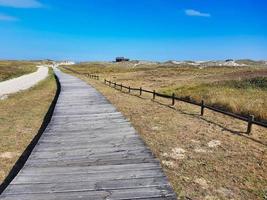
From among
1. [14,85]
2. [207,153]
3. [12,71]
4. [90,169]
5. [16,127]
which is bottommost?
[12,71]

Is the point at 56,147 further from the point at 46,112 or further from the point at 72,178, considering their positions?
the point at 46,112

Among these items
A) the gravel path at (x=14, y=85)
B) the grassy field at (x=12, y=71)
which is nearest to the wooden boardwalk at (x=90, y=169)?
the gravel path at (x=14, y=85)

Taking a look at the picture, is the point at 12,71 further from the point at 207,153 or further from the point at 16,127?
the point at 207,153

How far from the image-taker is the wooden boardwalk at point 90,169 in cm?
587

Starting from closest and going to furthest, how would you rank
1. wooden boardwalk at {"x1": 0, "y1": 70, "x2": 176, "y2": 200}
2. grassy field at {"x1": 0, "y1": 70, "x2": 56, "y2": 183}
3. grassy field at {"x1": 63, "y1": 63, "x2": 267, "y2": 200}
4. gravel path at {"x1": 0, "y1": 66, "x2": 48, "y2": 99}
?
wooden boardwalk at {"x1": 0, "y1": 70, "x2": 176, "y2": 200} → grassy field at {"x1": 63, "y1": 63, "x2": 267, "y2": 200} → grassy field at {"x1": 0, "y1": 70, "x2": 56, "y2": 183} → gravel path at {"x1": 0, "y1": 66, "x2": 48, "y2": 99}

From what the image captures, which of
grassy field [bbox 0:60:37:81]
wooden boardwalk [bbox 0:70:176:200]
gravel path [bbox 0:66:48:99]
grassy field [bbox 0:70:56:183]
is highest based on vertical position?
wooden boardwalk [bbox 0:70:176:200]

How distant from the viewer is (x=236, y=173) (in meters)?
8.56

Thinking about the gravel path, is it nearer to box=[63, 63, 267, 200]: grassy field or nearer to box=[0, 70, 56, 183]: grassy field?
box=[0, 70, 56, 183]: grassy field

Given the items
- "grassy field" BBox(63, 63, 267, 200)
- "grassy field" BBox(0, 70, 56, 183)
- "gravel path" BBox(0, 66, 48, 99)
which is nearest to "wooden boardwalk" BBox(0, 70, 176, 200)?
"grassy field" BBox(63, 63, 267, 200)

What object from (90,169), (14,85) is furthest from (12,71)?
(90,169)

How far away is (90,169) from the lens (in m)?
7.27

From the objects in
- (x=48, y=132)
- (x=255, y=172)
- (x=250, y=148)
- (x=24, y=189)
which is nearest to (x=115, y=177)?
(x=24, y=189)

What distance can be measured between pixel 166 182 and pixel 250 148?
5.80 metres

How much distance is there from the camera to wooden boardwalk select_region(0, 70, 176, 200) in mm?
5867
